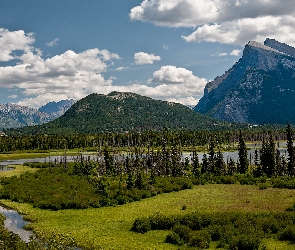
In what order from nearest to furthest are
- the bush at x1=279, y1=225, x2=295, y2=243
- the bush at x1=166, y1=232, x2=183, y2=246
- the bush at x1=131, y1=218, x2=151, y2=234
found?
the bush at x1=279, y1=225, x2=295, y2=243
the bush at x1=166, y1=232, x2=183, y2=246
the bush at x1=131, y1=218, x2=151, y2=234

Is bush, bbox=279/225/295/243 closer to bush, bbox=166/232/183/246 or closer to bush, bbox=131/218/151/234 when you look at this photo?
bush, bbox=166/232/183/246

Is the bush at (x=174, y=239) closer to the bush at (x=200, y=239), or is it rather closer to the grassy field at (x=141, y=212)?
the grassy field at (x=141, y=212)

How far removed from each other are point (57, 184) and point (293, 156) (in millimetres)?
85161

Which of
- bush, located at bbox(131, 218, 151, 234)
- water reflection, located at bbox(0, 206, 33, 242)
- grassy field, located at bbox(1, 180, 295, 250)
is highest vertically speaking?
bush, located at bbox(131, 218, 151, 234)

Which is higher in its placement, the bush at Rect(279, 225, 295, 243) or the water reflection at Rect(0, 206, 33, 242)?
the bush at Rect(279, 225, 295, 243)

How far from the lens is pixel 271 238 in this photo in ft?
166

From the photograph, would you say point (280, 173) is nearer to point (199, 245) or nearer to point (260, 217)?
point (260, 217)

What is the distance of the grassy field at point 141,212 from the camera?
52688mm

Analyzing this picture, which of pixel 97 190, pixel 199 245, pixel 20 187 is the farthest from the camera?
pixel 20 187

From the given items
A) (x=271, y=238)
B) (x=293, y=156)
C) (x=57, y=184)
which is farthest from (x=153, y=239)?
(x=293, y=156)

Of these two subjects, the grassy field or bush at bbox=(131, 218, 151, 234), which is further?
bush at bbox=(131, 218, 151, 234)

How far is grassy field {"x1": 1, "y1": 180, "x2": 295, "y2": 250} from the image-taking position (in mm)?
52688

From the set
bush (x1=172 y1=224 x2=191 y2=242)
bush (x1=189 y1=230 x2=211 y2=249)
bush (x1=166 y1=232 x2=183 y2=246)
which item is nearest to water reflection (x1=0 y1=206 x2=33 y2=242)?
bush (x1=166 y1=232 x2=183 y2=246)

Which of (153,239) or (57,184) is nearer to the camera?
(153,239)
